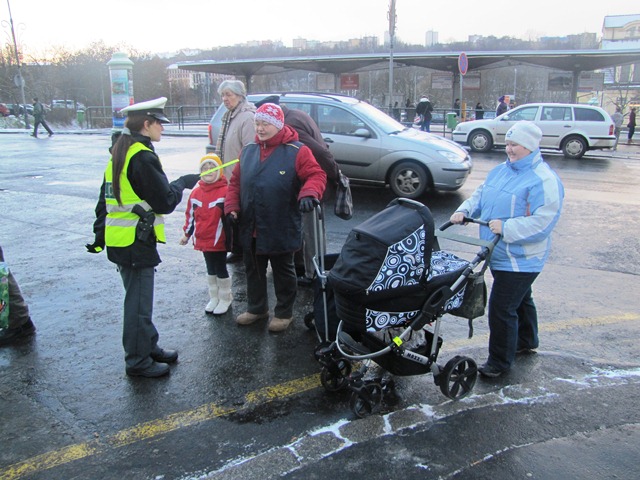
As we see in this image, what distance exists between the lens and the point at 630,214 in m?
8.71

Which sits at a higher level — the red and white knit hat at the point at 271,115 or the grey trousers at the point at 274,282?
the red and white knit hat at the point at 271,115

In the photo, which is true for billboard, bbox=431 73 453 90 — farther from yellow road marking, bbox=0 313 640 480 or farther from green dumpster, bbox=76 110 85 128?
yellow road marking, bbox=0 313 640 480

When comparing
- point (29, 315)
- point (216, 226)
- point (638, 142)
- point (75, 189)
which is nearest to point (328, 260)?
point (216, 226)

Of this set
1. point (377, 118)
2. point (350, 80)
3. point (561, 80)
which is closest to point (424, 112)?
point (350, 80)

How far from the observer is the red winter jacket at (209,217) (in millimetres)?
4672

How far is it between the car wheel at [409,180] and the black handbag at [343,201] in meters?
4.55

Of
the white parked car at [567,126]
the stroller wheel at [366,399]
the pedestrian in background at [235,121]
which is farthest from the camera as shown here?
the white parked car at [567,126]

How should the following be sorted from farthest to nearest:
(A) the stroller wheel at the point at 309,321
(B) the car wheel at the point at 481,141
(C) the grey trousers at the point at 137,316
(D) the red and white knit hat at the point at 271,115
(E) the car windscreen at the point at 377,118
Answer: (B) the car wheel at the point at 481,141, (E) the car windscreen at the point at 377,118, (A) the stroller wheel at the point at 309,321, (D) the red and white knit hat at the point at 271,115, (C) the grey trousers at the point at 137,316

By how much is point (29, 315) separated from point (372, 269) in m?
3.30

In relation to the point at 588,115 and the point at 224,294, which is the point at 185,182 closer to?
the point at 224,294

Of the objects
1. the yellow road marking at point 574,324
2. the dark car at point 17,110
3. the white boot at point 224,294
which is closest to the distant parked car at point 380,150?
the yellow road marking at point 574,324

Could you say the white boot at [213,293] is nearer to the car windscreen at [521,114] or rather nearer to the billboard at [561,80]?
the car windscreen at [521,114]

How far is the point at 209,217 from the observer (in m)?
4.68

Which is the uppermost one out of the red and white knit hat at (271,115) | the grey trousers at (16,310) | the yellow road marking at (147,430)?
the red and white knit hat at (271,115)
